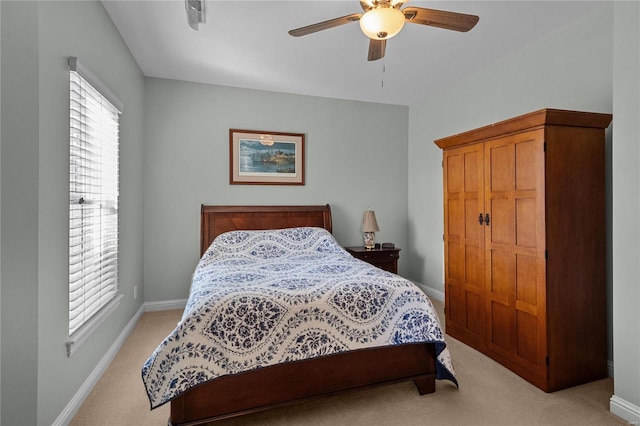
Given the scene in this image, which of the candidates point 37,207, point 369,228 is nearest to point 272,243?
point 369,228

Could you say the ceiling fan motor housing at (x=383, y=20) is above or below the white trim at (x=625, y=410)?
above

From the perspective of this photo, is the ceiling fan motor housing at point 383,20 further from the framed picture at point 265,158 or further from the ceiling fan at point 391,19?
the framed picture at point 265,158

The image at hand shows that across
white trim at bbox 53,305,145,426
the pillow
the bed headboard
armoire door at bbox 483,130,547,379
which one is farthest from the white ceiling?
white trim at bbox 53,305,145,426

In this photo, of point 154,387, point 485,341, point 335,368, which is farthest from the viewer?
point 485,341

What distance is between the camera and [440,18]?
190 centimetres

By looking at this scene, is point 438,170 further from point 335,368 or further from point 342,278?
point 335,368

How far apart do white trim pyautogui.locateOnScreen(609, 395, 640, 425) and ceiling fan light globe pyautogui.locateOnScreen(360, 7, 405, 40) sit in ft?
8.01

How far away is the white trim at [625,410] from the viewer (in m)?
1.79

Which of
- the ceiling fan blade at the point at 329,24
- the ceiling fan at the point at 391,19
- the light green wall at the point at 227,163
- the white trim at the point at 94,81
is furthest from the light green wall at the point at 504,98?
the white trim at the point at 94,81

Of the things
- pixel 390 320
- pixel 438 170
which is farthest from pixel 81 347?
pixel 438 170

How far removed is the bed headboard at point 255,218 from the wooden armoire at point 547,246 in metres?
2.07

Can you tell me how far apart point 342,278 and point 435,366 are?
816 mm

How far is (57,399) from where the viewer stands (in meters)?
1.72

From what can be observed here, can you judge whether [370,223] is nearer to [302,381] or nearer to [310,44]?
[310,44]
